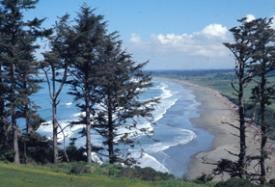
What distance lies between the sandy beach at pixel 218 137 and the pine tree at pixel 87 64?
25.7 feet

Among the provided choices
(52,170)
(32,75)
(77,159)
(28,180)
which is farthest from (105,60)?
(28,180)

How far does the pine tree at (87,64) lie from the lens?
32031mm

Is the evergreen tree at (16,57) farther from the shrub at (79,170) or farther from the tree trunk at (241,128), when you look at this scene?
the tree trunk at (241,128)

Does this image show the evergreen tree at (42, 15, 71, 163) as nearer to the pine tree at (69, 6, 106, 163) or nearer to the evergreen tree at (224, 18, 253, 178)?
the pine tree at (69, 6, 106, 163)

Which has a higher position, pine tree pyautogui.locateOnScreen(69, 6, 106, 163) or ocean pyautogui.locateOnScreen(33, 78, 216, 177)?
pine tree pyautogui.locateOnScreen(69, 6, 106, 163)

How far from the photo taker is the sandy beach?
48.0 m

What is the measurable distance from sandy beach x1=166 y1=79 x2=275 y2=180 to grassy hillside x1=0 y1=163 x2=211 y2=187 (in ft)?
23.4

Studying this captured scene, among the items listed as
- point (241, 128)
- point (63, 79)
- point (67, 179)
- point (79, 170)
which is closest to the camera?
point (67, 179)

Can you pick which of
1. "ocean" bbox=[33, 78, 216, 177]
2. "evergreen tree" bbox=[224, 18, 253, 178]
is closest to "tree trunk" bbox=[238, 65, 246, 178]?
"evergreen tree" bbox=[224, 18, 253, 178]

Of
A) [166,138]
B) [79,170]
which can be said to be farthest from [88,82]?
[166,138]

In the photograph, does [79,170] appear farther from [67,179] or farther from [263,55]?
[263,55]

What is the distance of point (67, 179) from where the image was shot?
2156 centimetres

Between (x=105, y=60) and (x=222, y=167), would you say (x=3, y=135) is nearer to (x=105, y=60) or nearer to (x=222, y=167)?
(x=105, y=60)

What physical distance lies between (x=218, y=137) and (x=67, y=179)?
50.3m
